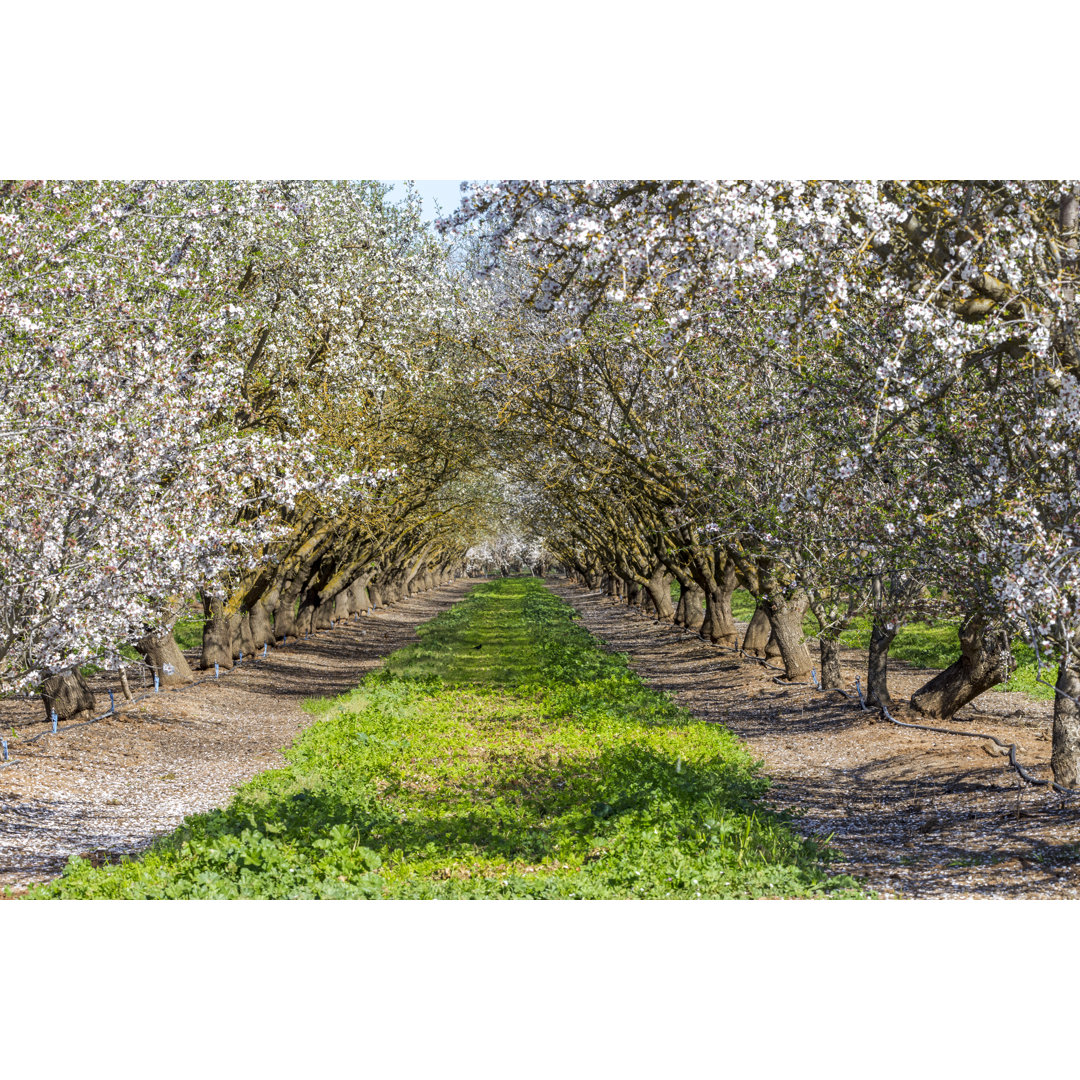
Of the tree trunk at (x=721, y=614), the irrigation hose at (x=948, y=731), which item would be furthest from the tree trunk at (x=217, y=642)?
the irrigation hose at (x=948, y=731)

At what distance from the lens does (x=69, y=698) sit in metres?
18.7

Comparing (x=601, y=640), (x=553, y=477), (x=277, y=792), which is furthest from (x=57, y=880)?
(x=601, y=640)

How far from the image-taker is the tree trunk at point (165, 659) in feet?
70.5

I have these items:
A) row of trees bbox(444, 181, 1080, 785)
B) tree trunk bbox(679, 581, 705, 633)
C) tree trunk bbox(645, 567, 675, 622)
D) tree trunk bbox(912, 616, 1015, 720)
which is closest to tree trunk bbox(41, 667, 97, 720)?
row of trees bbox(444, 181, 1080, 785)

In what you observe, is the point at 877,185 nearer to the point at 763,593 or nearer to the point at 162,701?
the point at 763,593

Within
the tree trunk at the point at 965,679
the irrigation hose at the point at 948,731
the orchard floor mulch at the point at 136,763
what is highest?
the tree trunk at the point at 965,679

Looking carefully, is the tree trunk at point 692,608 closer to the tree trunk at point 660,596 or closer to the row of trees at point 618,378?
the tree trunk at point 660,596

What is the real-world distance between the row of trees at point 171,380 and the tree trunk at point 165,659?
8 centimetres

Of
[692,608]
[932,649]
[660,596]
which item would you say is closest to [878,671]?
[932,649]

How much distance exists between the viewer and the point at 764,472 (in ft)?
55.5

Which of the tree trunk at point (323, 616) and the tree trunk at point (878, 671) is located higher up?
the tree trunk at point (878, 671)

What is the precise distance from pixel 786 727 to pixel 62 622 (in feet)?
39.3

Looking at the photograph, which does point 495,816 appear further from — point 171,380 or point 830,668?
point 830,668

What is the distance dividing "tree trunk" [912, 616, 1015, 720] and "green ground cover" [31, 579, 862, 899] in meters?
3.49
